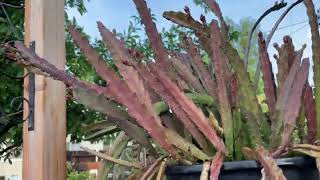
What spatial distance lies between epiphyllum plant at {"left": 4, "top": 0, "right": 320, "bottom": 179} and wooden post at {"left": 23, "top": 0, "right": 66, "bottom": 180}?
0.20m

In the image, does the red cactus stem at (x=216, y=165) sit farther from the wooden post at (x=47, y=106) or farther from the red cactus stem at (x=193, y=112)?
the wooden post at (x=47, y=106)

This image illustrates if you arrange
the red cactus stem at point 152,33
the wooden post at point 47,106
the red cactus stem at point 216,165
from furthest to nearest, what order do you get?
the wooden post at point 47,106 → the red cactus stem at point 152,33 → the red cactus stem at point 216,165

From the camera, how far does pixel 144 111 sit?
0.48 meters

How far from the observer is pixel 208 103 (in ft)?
1.73

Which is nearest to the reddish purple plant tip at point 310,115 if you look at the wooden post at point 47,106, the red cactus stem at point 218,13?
the red cactus stem at point 218,13

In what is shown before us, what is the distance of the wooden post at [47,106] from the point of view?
72cm

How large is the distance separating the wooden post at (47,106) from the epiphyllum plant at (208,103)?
20cm

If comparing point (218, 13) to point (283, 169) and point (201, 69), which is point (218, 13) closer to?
point (201, 69)

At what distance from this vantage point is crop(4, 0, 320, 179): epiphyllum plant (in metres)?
0.46

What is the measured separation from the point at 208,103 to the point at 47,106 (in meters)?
0.32

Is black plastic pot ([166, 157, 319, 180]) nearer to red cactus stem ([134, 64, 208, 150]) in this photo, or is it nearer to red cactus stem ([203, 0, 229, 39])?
red cactus stem ([134, 64, 208, 150])

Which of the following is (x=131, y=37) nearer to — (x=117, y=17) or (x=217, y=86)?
(x=117, y=17)

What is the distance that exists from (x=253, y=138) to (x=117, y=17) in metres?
1.89

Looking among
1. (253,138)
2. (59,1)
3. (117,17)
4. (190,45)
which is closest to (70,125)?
(117,17)
